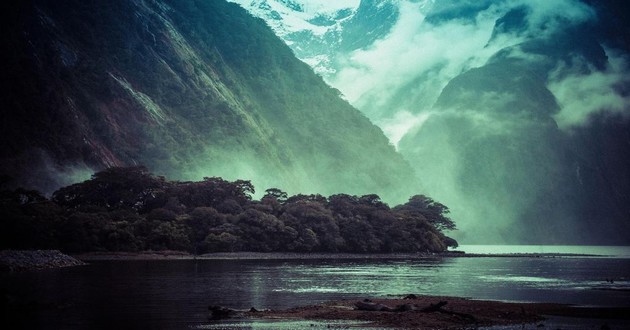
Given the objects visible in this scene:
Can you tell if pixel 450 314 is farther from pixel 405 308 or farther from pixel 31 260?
pixel 31 260

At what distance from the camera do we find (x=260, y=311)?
1673 inches

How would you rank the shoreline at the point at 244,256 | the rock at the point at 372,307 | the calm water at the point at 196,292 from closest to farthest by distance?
the calm water at the point at 196,292
the rock at the point at 372,307
the shoreline at the point at 244,256

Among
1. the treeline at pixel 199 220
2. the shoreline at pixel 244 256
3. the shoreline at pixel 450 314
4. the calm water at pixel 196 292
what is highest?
the treeline at pixel 199 220

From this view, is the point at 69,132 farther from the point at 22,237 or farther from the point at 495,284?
the point at 495,284

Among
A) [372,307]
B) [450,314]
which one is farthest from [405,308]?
[450,314]

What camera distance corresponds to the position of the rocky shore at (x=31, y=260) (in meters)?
76.7

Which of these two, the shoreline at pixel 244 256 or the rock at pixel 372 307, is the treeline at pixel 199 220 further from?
the rock at pixel 372 307

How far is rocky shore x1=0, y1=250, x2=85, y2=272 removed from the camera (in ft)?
251

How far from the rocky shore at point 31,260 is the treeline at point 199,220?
15.6 meters

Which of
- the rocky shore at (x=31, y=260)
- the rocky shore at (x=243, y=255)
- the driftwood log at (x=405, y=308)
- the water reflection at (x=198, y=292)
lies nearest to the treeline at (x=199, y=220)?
the rocky shore at (x=243, y=255)

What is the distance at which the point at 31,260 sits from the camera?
274ft

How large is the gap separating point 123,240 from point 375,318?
91.0 m

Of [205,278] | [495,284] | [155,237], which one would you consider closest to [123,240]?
[155,237]

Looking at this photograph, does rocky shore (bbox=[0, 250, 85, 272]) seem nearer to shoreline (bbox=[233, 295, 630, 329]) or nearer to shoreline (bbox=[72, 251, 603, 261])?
shoreline (bbox=[72, 251, 603, 261])
